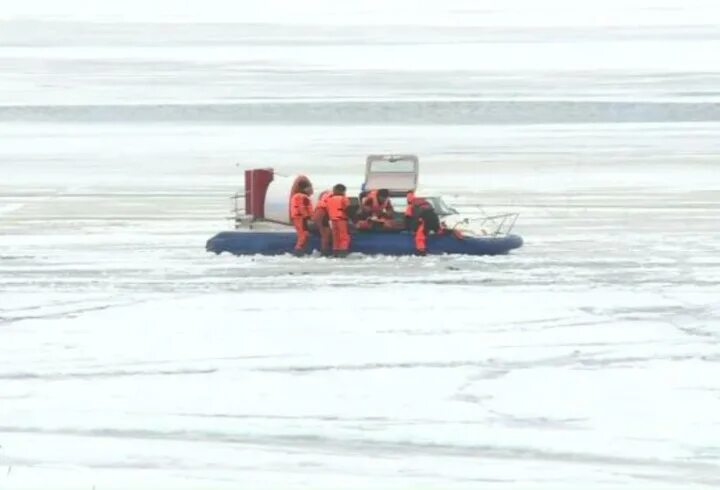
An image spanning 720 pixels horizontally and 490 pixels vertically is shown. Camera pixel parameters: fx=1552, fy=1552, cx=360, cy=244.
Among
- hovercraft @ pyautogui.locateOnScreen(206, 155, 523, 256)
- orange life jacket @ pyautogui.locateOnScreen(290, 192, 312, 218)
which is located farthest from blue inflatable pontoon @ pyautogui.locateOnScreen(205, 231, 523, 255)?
orange life jacket @ pyautogui.locateOnScreen(290, 192, 312, 218)

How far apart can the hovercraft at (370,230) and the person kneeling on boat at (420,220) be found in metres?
0.05

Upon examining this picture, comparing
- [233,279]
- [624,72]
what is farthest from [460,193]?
[624,72]

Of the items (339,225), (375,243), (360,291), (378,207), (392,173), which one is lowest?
(360,291)

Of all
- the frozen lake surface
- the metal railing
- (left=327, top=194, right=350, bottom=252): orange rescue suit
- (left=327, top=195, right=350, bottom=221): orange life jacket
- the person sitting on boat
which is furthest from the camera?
the metal railing

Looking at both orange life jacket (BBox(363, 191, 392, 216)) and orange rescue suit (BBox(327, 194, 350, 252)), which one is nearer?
orange rescue suit (BBox(327, 194, 350, 252))

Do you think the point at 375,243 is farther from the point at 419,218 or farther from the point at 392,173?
the point at 392,173

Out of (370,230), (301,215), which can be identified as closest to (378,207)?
(370,230)

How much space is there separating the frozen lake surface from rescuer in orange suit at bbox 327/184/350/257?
0.38 feet

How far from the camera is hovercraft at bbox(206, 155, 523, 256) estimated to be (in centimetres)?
1105

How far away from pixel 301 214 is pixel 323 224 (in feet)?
0.58

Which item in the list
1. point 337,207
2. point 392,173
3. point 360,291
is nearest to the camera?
point 360,291

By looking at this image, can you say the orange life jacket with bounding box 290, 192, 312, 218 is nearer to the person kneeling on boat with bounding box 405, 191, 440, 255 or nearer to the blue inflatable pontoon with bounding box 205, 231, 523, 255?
the blue inflatable pontoon with bounding box 205, 231, 523, 255

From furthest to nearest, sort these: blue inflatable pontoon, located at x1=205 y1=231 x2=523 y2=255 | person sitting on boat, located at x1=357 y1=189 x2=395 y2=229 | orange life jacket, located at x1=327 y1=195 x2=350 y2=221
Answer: person sitting on boat, located at x1=357 y1=189 x2=395 y2=229 < blue inflatable pontoon, located at x1=205 y1=231 x2=523 y2=255 < orange life jacket, located at x1=327 y1=195 x2=350 y2=221

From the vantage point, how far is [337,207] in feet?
35.7
